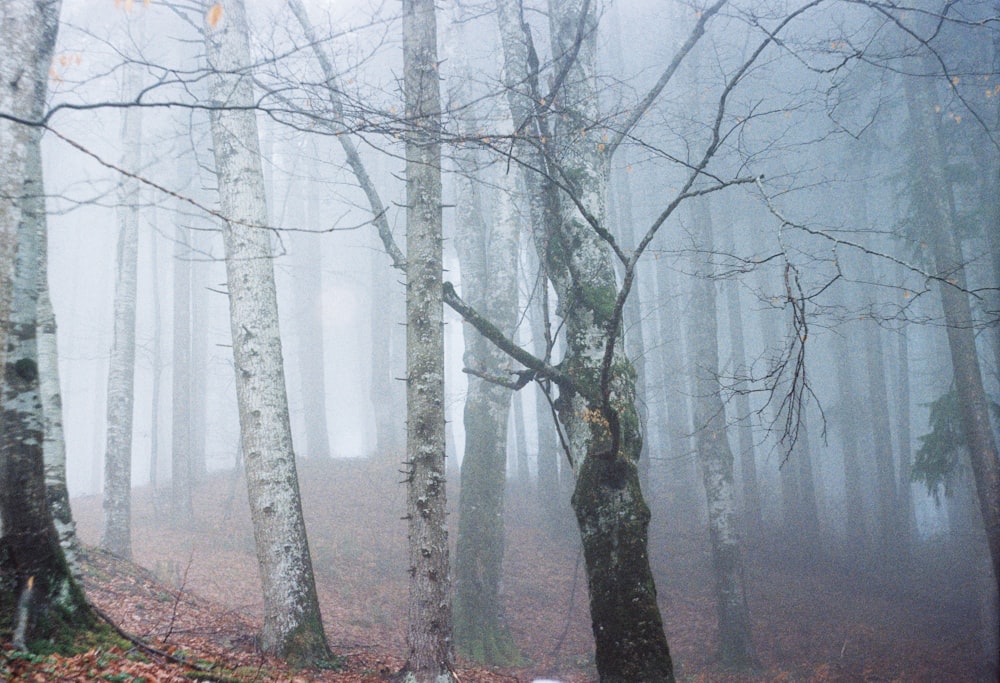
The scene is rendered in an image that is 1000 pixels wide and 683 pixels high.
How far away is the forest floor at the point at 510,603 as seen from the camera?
6660mm

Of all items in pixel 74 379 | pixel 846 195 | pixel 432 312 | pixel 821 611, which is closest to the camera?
pixel 432 312

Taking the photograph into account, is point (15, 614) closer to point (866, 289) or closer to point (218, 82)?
point (218, 82)

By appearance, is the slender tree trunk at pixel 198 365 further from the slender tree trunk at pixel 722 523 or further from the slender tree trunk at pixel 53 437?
the slender tree trunk at pixel 722 523

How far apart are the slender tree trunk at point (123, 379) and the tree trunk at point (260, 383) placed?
15.3 ft

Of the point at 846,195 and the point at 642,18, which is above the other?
the point at 642,18

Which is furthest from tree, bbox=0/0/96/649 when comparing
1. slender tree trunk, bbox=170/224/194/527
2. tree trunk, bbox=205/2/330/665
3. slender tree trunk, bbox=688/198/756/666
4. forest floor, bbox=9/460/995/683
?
slender tree trunk, bbox=170/224/194/527

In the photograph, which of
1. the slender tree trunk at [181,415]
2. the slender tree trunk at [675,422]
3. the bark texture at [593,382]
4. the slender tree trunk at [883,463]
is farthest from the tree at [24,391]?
the slender tree trunk at [883,463]

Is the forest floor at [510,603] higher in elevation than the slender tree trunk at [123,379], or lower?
lower

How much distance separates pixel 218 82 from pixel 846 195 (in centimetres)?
2509

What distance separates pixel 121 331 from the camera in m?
12.9

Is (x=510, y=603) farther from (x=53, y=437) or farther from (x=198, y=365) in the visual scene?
(x=198, y=365)

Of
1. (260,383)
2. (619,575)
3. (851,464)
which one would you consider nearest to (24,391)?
(260,383)

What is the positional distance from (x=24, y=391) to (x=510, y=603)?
1012cm

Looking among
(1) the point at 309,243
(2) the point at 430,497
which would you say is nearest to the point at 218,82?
(2) the point at 430,497
